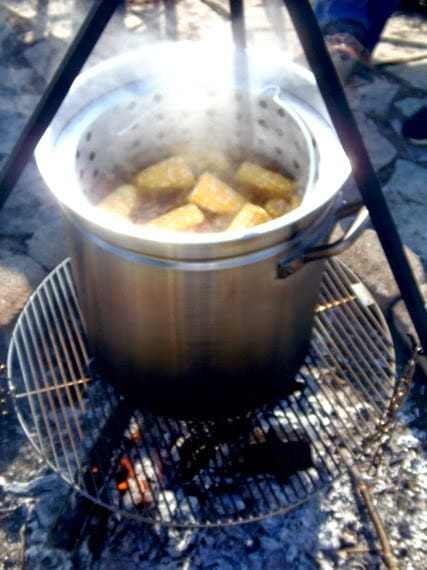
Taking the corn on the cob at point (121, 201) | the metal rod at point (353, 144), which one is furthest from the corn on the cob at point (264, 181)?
the metal rod at point (353, 144)

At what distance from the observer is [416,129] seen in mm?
3523

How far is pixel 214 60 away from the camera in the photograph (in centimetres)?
189

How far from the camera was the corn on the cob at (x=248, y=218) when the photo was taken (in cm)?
180

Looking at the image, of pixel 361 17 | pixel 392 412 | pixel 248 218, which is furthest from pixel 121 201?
pixel 361 17

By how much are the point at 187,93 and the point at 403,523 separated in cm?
175

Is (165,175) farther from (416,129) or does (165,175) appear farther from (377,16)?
(377,16)

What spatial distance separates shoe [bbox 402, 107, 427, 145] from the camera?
350cm

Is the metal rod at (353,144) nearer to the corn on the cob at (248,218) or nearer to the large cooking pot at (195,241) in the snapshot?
the large cooking pot at (195,241)

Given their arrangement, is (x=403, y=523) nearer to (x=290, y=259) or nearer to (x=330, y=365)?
(x=330, y=365)

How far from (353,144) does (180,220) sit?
2.13 feet

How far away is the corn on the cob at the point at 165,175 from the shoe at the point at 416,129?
2.04m

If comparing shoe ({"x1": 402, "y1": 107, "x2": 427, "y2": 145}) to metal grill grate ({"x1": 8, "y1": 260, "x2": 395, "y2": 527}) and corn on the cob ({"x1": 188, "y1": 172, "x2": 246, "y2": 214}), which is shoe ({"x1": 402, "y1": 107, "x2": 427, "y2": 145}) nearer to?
metal grill grate ({"x1": 8, "y1": 260, "x2": 395, "y2": 527})

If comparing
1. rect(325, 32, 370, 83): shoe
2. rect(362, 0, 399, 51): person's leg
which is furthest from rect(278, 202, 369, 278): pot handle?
rect(362, 0, 399, 51): person's leg

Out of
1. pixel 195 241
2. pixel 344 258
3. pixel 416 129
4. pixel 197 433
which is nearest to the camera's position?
pixel 195 241
